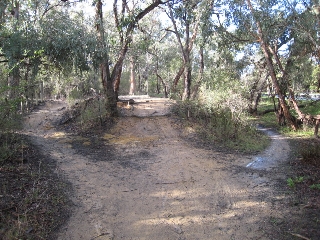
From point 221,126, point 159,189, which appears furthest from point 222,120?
point 159,189

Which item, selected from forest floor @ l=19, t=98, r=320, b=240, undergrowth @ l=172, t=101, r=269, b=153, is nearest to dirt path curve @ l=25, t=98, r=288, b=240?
forest floor @ l=19, t=98, r=320, b=240

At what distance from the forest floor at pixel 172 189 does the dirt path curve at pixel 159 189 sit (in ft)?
0.05

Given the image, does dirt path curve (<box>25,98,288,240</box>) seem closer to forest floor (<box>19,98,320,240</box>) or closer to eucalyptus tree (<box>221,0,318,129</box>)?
forest floor (<box>19,98,320,240</box>)

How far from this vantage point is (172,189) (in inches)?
243

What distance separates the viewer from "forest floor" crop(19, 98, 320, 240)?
4484 mm

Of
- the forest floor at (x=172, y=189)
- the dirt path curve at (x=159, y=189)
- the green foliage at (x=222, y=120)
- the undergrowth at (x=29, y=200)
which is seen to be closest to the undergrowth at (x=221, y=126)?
the green foliage at (x=222, y=120)

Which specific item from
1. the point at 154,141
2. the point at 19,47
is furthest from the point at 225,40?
the point at 19,47

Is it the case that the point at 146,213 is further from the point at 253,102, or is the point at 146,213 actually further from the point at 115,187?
the point at 253,102

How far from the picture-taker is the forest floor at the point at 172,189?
4.48 metres

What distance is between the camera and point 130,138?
1070 centimetres

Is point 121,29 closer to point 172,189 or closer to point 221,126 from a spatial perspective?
point 221,126

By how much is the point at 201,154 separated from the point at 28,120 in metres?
8.51

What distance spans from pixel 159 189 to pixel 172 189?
282mm

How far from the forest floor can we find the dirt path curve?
0.05 ft
